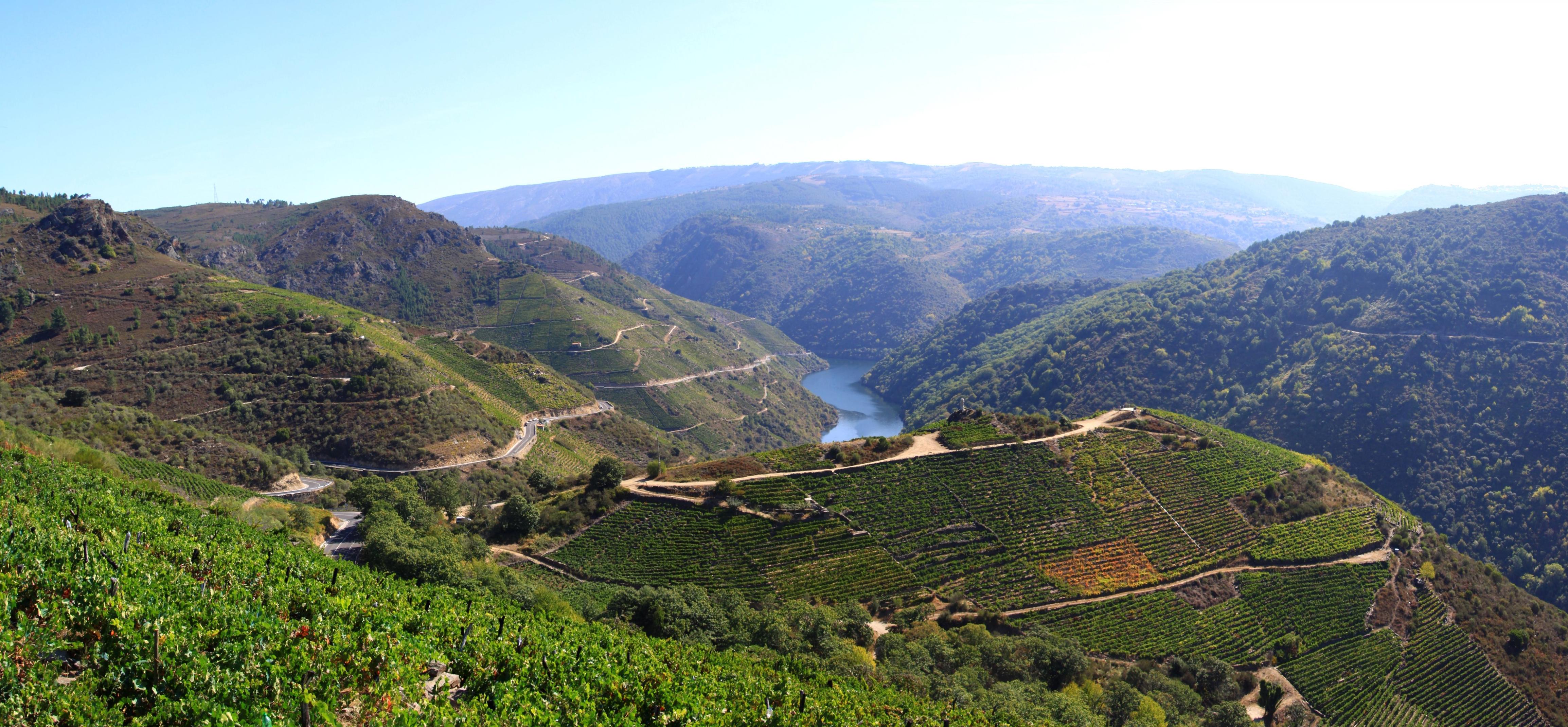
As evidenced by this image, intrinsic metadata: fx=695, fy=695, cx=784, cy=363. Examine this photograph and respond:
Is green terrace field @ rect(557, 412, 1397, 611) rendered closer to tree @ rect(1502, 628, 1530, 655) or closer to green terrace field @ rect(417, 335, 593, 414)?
tree @ rect(1502, 628, 1530, 655)

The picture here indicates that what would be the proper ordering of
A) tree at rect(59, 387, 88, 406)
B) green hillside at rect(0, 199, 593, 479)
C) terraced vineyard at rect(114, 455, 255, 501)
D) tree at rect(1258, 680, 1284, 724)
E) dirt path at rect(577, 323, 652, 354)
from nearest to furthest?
tree at rect(1258, 680, 1284, 724)
terraced vineyard at rect(114, 455, 255, 501)
tree at rect(59, 387, 88, 406)
green hillside at rect(0, 199, 593, 479)
dirt path at rect(577, 323, 652, 354)

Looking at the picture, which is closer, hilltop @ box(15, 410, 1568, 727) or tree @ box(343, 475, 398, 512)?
hilltop @ box(15, 410, 1568, 727)

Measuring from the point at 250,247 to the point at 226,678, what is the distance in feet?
598

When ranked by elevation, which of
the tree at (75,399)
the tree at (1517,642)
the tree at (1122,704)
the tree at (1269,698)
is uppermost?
Answer: the tree at (75,399)

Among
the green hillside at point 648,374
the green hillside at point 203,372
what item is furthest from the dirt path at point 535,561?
the green hillside at point 648,374

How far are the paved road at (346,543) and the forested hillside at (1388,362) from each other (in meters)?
128

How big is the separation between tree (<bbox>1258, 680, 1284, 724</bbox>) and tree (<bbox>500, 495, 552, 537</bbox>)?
52.6 m

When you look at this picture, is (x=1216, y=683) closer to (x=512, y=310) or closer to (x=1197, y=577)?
(x=1197, y=577)

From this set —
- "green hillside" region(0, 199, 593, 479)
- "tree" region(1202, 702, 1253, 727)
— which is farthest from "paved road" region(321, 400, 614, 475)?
"tree" region(1202, 702, 1253, 727)

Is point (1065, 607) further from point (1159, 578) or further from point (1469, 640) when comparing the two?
point (1469, 640)

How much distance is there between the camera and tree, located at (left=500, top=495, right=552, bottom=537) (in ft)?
172

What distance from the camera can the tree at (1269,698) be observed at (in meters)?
46.1

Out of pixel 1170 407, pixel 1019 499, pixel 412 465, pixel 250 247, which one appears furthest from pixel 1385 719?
pixel 250 247

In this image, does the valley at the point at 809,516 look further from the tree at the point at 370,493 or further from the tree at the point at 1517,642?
the tree at the point at 370,493
